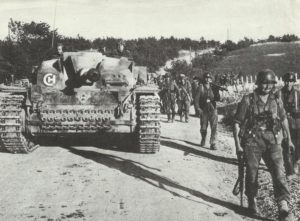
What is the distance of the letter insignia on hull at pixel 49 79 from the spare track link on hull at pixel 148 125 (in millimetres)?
2109

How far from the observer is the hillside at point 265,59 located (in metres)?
47.9

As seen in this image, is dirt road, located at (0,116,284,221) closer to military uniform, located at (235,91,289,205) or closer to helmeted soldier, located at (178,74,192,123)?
military uniform, located at (235,91,289,205)

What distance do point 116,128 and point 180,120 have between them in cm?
748

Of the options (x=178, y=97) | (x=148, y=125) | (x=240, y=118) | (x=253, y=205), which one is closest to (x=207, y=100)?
(x=148, y=125)

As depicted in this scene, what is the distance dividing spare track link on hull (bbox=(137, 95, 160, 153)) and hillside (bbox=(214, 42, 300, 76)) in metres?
35.3

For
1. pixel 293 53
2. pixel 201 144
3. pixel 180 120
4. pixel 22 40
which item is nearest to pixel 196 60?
pixel 293 53

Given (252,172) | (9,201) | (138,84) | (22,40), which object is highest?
(22,40)

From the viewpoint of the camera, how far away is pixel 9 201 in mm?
7082

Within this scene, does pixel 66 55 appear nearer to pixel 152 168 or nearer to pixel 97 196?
pixel 152 168

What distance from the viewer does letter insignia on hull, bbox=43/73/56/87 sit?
11.5 m

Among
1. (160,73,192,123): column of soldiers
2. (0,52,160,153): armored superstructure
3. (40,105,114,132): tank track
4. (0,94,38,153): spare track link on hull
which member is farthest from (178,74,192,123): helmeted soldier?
(0,94,38,153): spare track link on hull

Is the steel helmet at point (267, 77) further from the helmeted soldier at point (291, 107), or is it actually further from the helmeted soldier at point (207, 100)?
the helmeted soldier at point (207, 100)

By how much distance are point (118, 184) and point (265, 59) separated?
156 ft

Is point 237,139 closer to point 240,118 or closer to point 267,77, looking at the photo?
point 240,118
